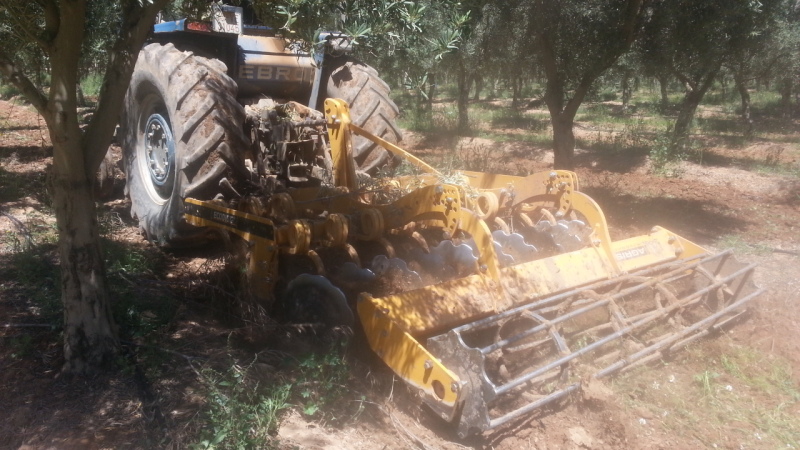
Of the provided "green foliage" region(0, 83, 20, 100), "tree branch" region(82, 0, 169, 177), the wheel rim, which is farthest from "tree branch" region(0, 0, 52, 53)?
"green foliage" region(0, 83, 20, 100)

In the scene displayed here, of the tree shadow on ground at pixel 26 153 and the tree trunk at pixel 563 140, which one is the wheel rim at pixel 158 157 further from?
the tree trunk at pixel 563 140

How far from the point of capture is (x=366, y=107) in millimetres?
6074

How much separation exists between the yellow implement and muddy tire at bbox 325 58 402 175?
0.91m

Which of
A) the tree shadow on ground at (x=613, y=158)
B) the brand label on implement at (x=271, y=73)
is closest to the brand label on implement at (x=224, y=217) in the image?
the brand label on implement at (x=271, y=73)

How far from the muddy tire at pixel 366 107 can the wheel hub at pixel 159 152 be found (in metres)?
1.63

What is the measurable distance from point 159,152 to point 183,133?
1.16 metres

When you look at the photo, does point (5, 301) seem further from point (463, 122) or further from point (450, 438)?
point (463, 122)

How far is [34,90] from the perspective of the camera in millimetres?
3299

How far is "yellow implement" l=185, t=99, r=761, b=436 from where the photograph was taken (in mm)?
3467

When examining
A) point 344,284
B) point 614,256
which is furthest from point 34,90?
point 614,256

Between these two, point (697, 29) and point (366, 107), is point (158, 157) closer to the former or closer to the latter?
point (366, 107)

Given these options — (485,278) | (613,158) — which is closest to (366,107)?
(485,278)

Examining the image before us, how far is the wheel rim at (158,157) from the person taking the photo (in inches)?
221

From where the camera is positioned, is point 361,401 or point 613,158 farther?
point 613,158
